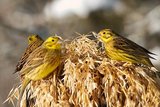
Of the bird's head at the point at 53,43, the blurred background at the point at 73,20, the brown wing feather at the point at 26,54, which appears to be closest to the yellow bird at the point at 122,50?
the bird's head at the point at 53,43

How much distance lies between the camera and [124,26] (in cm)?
912

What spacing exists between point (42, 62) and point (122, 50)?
0.51m

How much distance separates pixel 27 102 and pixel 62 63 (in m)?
0.35

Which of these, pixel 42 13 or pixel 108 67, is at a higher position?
pixel 42 13

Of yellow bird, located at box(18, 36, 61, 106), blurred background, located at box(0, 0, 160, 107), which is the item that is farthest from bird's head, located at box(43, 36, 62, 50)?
blurred background, located at box(0, 0, 160, 107)

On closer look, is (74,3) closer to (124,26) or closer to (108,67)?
(124,26)

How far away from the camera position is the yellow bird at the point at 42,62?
420cm

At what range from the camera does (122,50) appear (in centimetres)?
437

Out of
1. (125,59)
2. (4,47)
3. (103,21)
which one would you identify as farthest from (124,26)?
(125,59)

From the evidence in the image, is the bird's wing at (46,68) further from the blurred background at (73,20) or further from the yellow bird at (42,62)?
the blurred background at (73,20)

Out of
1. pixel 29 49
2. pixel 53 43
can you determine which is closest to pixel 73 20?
pixel 29 49

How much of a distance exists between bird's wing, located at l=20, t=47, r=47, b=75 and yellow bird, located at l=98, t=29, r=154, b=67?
0.40m

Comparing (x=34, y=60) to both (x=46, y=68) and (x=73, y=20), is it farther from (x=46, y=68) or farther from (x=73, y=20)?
(x=73, y=20)

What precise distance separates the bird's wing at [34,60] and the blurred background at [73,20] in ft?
13.4
